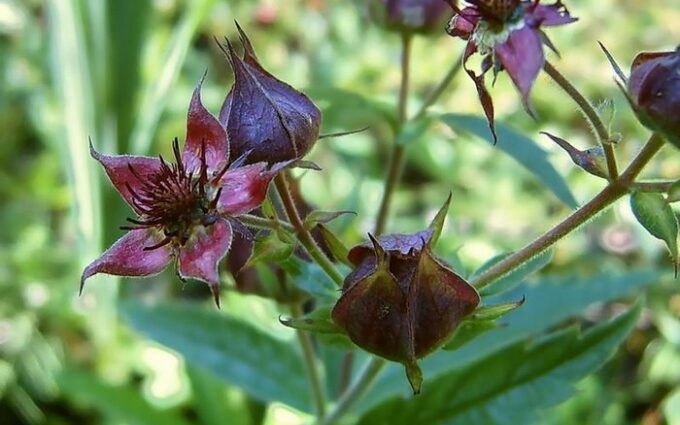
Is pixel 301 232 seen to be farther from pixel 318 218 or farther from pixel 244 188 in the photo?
pixel 244 188

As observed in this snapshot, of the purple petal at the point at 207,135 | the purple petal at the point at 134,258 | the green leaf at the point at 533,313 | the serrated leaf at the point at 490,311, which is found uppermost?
the purple petal at the point at 207,135

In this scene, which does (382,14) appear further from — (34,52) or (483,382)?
(34,52)

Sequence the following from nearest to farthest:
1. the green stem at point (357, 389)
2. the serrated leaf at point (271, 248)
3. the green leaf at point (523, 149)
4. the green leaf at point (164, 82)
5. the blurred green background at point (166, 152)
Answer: the serrated leaf at point (271, 248)
the green stem at point (357, 389)
the green leaf at point (523, 149)
the green leaf at point (164, 82)
the blurred green background at point (166, 152)

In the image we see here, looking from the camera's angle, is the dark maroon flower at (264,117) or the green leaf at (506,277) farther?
the green leaf at (506,277)

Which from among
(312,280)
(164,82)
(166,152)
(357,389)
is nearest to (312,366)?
(357,389)

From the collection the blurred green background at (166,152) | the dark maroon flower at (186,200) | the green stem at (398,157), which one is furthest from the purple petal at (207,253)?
the blurred green background at (166,152)

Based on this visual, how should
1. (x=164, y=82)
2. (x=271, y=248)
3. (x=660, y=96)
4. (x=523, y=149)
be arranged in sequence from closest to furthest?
1. (x=660, y=96)
2. (x=271, y=248)
3. (x=523, y=149)
4. (x=164, y=82)

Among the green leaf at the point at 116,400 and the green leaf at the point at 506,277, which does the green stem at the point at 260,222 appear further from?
the green leaf at the point at 116,400
